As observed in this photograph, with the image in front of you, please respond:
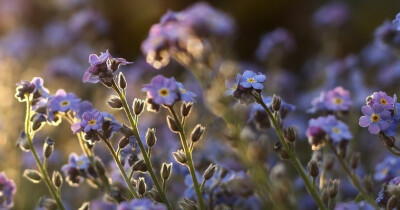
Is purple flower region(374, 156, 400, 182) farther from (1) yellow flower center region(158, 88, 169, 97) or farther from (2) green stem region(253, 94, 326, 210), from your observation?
(1) yellow flower center region(158, 88, 169, 97)

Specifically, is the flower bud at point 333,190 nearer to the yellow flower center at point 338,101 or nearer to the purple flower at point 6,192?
the yellow flower center at point 338,101

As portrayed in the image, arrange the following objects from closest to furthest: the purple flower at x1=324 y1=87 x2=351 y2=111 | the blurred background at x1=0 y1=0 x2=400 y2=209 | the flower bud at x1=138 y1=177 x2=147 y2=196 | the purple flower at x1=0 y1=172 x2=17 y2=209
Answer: the flower bud at x1=138 y1=177 x2=147 y2=196 → the purple flower at x1=0 y1=172 x2=17 y2=209 → the purple flower at x1=324 y1=87 x2=351 y2=111 → the blurred background at x1=0 y1=0 x2=400 y2=209

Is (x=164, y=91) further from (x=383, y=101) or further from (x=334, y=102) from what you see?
(x=334, y=102)

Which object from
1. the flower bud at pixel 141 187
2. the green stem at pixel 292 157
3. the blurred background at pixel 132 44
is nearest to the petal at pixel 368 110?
the green stem at pixel 292 157

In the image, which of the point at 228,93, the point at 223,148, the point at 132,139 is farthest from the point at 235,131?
the point at 223,148

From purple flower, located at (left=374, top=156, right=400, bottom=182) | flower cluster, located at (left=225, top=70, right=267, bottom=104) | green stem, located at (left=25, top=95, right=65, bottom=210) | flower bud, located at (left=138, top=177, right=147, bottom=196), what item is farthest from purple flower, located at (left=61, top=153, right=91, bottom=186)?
purple flower, located at (left=374, top=156, right=400, bottom=182)

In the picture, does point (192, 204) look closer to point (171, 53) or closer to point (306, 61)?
point (171, 53)
